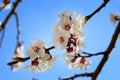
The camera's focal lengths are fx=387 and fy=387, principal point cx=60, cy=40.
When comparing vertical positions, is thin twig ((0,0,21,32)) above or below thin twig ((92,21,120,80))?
above

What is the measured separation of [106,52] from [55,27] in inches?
28.5

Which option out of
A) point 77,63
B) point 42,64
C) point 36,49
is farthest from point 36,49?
point 77,63

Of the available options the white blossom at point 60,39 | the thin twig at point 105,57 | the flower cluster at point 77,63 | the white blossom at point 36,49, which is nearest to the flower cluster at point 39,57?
the white blossom at point 36,49

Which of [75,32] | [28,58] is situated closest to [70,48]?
[75,32]

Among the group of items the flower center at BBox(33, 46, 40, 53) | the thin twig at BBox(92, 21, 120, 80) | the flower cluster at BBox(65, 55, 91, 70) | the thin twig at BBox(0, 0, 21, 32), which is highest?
the thin twig at BBox(0, 0, 21, 32)

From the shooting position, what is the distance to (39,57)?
365 centimetres

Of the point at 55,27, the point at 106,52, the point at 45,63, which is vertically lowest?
the point at 106,52

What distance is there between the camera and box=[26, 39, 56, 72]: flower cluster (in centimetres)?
359

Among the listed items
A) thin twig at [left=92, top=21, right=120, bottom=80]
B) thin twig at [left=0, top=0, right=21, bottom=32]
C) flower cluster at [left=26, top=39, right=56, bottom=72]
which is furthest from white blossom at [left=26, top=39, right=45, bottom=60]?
thin twig at [left=92, top=21, right=120, bottom=80]

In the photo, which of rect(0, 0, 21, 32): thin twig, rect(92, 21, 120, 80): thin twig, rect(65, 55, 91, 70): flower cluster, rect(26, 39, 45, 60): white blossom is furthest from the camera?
rect(65, 55, 91, 70): flower cluster

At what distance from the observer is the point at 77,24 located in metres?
3.49

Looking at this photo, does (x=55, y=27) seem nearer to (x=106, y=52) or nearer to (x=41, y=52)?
(x=41, y=52)

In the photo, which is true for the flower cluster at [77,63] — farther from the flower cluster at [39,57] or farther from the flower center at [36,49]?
the flower center at [36,49]

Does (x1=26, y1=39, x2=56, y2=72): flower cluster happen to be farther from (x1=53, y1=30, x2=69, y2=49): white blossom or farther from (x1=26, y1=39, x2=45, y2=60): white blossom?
(x1=53, y1=30, x2=69, y2=49): white blossom
